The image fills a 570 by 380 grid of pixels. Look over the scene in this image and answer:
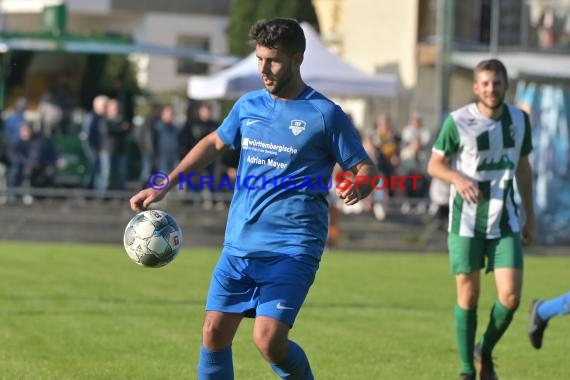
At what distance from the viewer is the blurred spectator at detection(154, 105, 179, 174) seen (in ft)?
82.9

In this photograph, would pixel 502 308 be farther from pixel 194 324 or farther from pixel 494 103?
pixel 194 324

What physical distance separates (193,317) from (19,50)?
50.2ft

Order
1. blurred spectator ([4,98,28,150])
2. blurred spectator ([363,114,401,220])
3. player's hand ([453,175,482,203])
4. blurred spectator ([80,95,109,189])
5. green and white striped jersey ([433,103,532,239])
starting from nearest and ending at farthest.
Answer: player's hand ([453,175,482,203])
green and white striped jersey ([433,103,532,239])
blurred spectator ([4,98,28,150])
blurred spectator ([80,95,109,189])
blurred spectator ([363,114,401,220])

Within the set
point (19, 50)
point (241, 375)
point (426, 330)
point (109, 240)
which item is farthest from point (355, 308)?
point (19, 50)

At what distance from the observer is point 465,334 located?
29.7ft

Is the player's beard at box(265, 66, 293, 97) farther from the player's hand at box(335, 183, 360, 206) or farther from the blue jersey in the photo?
the player's hand at box(335, 183, 360, 206)

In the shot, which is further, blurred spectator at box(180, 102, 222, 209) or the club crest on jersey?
blurred spectator at box(180, 102, 222, 209)

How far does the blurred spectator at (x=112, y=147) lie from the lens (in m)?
24.5

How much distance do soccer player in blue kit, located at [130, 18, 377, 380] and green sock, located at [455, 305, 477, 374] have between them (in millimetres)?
2283

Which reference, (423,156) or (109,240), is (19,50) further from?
(423,156)

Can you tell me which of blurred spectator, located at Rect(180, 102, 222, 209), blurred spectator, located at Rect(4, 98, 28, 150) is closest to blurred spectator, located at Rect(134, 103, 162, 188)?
blurred spectator, located at Rect(180, 102, 222, 209)

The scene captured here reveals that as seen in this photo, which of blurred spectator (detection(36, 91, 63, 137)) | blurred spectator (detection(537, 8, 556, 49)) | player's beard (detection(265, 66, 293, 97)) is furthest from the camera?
blurred spectator (detection(537, 8, 556, 49))

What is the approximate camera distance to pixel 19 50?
86.9ft

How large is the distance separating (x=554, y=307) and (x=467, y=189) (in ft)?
3.68
